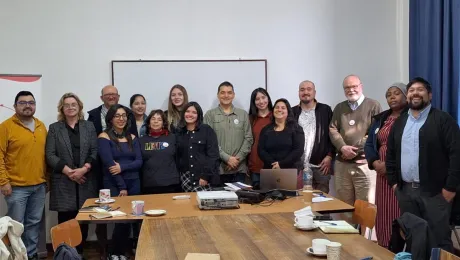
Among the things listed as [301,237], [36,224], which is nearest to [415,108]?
[301,237]

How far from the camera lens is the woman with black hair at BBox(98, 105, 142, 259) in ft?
13.6

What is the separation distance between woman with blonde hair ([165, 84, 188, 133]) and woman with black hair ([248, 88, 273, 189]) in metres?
0.74

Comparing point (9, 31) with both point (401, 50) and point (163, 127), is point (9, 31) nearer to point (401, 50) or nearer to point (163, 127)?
point (163, 127)

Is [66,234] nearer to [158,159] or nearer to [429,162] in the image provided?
[158,159]

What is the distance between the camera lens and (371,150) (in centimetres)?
408

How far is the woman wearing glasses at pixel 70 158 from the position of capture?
428cm

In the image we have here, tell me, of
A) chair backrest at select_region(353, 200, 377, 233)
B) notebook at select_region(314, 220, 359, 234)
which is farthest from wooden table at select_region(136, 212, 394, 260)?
chair backrest at select_region(353, 200, 377, 233)

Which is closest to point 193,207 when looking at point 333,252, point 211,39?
point 333,252

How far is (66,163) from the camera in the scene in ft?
14.1

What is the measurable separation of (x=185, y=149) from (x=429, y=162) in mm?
2168

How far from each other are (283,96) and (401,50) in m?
1.56

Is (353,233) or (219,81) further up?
(219,81)

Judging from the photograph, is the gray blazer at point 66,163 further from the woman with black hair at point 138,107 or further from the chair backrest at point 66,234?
the chair backrest at point 66,234

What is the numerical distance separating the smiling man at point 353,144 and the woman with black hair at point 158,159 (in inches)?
64.4
